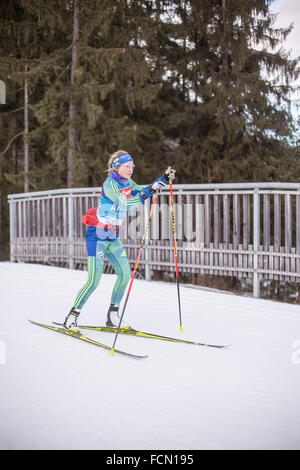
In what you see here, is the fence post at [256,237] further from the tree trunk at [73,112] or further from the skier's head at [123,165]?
the tree trunk at [73,112]

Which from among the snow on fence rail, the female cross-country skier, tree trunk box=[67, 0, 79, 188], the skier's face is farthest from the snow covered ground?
tree trunk box=[67, 0, 79, 188]

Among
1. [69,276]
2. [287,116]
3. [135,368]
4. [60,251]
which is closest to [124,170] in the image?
[135,368]

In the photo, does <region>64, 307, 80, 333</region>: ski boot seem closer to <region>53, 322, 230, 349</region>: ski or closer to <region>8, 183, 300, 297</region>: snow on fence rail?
<region>53, 322, 230, 349</region>: ski

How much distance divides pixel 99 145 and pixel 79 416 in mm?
18179

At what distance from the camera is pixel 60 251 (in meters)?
12.3

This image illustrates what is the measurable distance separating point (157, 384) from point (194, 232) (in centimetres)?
573

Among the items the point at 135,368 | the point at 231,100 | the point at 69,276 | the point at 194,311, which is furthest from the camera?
the point at 231,100

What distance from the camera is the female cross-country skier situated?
18.1 feet

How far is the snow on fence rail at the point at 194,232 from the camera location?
26.6 ft

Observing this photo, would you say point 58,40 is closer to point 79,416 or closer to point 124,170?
point 124,170
